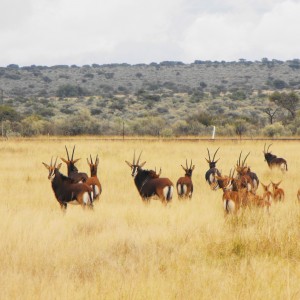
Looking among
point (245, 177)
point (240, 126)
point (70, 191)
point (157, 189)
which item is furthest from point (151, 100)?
point (70, 191)

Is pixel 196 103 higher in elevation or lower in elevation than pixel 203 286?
higher

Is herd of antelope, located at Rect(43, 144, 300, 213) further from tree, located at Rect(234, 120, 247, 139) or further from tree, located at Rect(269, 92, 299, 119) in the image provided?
tree, located at Rect(269, 92, 299, 119)

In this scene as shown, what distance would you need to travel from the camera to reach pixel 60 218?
378 inches

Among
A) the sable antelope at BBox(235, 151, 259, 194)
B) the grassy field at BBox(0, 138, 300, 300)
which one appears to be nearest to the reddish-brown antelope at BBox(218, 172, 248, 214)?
the grassy field at BBox(0, 138, 300, 300)

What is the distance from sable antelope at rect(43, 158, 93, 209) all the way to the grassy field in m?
0.21

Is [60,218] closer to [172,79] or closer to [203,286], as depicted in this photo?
[203,286]

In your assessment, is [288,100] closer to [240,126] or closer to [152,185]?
[240,126]

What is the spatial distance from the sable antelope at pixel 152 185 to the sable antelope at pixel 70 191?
143 cm

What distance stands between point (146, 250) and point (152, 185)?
430cm

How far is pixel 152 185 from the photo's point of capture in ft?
37.3

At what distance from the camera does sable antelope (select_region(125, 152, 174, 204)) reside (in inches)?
440

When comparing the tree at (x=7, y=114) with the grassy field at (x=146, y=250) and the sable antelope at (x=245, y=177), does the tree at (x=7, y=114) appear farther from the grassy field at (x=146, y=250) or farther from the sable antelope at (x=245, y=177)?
the sable antelope at (x=245, y=177)

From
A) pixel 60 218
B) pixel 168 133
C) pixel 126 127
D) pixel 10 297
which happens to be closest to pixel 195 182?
pixel 60 218

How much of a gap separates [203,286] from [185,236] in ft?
7.48
